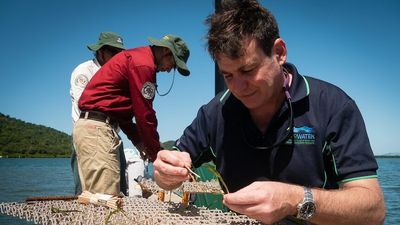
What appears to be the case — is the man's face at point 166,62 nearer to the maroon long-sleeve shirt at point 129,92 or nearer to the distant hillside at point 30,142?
the maroon long-sleeve shirt at point 129,92

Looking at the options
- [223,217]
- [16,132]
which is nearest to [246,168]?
[223,217]

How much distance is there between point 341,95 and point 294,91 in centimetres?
22

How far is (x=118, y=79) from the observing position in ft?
10.8

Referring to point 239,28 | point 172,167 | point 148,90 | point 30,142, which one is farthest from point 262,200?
point 30,142

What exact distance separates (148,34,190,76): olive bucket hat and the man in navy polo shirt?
65.6 inches

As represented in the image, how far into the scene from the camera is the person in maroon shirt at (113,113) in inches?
124

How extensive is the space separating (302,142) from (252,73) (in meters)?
0.40

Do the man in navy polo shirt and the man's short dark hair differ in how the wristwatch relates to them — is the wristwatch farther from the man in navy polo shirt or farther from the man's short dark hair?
the man's short dark hair

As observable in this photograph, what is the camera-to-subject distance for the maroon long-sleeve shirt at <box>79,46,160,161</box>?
3.22 m

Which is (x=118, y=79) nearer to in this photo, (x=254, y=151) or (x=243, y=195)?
(x=254, y=151)

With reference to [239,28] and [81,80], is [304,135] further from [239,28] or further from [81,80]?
[81,80]

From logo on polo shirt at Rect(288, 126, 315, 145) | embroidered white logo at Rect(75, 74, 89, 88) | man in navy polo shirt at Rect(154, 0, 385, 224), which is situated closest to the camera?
Result: man in navy polo shirt at Rect(154, 0, 385, 224)

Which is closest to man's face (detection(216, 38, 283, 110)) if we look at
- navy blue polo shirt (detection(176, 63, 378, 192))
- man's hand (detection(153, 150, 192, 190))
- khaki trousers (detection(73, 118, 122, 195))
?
navy blue polo shirt (detection(176, 63, 378, 192))

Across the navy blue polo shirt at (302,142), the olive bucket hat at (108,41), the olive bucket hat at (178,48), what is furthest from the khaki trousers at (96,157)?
the navy blue polo shirt at (302,142)
